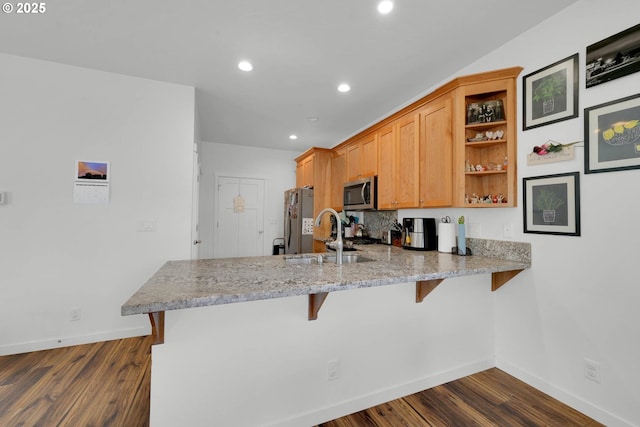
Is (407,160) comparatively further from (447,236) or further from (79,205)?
(79,205)

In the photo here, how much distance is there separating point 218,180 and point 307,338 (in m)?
4.11

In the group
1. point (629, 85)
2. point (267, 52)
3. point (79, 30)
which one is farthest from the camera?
point (267, 52)

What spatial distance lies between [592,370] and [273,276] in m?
1.99

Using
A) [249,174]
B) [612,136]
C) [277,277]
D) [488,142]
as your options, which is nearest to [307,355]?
[277,277]

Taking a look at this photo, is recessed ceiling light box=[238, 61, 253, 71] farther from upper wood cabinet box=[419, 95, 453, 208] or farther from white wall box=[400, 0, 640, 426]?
white wall box=[400, 0, 640, 426]

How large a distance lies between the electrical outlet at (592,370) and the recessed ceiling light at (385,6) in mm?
2493

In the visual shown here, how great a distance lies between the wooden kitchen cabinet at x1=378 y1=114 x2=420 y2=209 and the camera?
8.77 feet

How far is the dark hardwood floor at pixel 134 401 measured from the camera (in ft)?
5.17

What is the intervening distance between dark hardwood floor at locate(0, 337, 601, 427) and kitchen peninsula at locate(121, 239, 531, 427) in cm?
11

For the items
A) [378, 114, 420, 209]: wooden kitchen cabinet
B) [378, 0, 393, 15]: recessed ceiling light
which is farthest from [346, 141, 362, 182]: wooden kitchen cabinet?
[378, 0, 393, 15]: recessed ceiling light

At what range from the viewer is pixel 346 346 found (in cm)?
166

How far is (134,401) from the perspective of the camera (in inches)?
68.2

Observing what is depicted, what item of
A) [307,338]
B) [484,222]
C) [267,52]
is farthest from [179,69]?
[484,222]

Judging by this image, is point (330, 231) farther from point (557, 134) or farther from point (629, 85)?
point (629, 85)
